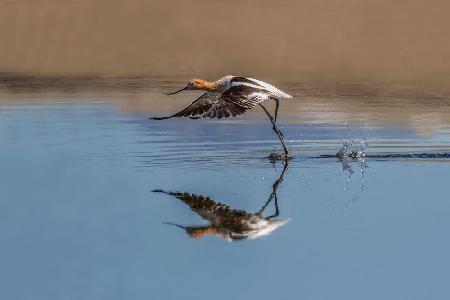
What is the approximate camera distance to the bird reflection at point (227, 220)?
1129 centimetres

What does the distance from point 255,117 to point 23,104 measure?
4.06 meters

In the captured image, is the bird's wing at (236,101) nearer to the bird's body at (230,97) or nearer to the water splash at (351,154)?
the bird's body at (230,97)

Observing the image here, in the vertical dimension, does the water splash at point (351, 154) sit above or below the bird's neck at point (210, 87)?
below

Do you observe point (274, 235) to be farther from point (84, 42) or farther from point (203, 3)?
point (203, 3)

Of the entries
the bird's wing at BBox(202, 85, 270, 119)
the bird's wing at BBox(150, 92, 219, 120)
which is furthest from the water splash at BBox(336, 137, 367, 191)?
the bird's wing at BBox(150, 92, 219, 120)

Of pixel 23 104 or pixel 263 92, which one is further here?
pixel 23 104

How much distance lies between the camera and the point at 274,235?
442 inches

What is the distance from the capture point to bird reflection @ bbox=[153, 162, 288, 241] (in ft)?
37.0

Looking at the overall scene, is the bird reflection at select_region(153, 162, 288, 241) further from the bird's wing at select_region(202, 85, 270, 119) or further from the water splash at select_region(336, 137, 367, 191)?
the water splash at select_region(336, 137, 367, 191)

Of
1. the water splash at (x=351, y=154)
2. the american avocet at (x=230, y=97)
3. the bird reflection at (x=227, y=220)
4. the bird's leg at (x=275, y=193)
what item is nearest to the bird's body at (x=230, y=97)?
the american avocet at (x=230, y=97)

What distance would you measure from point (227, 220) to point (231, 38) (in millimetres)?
17577

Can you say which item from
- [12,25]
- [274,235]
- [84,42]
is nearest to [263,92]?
[274,235]

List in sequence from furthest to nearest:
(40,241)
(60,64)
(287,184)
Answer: (60,64), (287,184), (40,241)

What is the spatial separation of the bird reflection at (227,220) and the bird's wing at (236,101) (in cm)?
155
